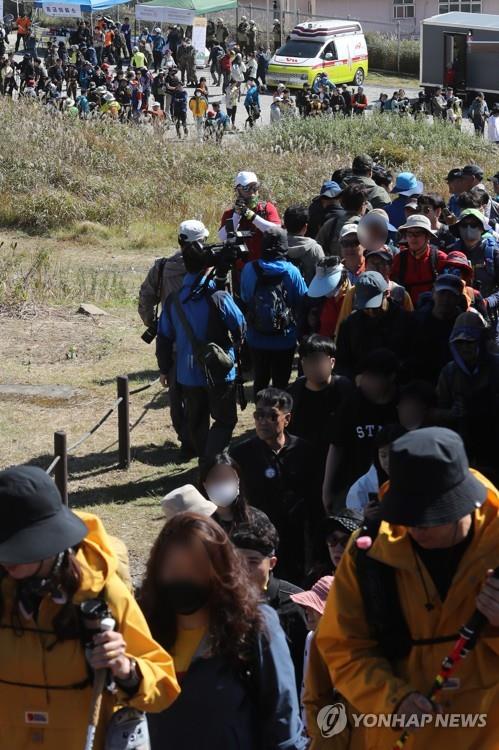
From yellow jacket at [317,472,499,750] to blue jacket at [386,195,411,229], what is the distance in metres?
7.73

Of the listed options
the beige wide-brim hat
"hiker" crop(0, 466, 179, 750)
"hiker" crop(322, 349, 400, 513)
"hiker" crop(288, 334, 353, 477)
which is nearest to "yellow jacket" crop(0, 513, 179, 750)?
"hiker" crop(0, 466, 179, 750)

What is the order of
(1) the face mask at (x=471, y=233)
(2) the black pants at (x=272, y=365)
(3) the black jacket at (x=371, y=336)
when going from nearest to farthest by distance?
1. (3) the black jacket at (x=371, y=336)
2. (1) the face mask at (x=471, y=233)
3. (2) the black pants at (x=272, y=365)

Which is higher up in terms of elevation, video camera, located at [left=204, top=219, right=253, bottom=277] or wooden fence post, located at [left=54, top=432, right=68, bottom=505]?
video camera, located at [left=204, top=219, right=253, bottom=277]

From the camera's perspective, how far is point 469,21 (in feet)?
127

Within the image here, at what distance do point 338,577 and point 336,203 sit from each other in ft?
25.7

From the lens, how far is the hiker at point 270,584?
4516 millimetres

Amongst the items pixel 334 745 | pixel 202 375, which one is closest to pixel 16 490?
pixel 334 745

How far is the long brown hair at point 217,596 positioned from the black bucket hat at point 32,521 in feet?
1.25

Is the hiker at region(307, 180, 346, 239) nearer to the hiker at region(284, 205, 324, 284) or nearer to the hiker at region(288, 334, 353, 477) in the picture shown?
the hiker at region(284, 205, 324, 284)

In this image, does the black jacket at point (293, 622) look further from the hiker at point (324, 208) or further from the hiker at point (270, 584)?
the hiker at point (324, 208)

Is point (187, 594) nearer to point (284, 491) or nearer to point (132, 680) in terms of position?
point (132, 680)

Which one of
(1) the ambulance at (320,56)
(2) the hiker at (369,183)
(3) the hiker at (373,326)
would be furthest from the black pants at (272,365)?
(1) the ambulance at (320,56)

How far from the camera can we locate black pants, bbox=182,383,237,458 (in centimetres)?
841

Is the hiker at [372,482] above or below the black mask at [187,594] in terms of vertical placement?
below
